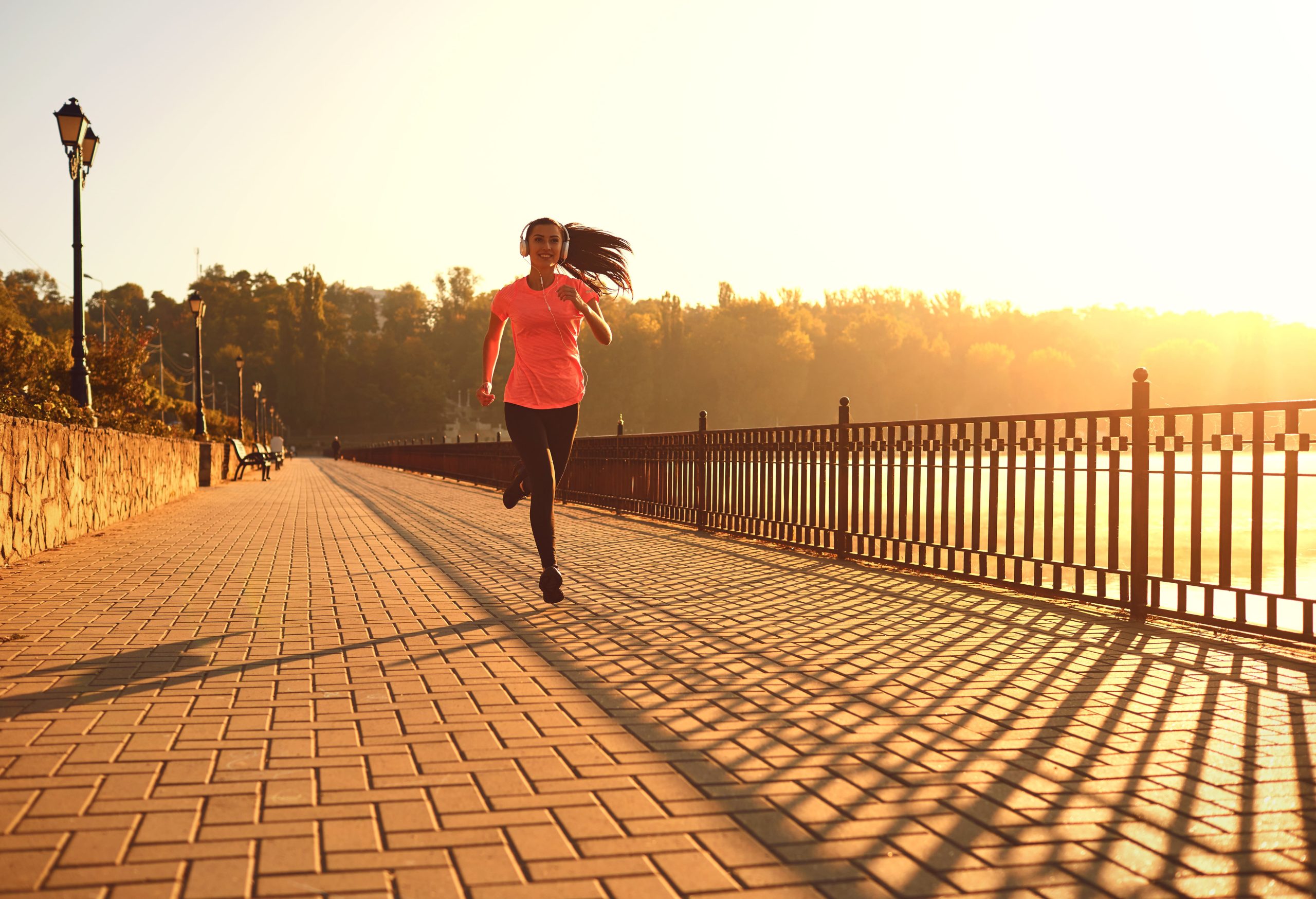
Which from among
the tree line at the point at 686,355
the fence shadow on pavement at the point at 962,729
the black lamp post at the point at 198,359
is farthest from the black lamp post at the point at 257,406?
the fence shadow on pavement at the point at 962,729

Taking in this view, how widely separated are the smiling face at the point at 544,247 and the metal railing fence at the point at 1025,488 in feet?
9.77

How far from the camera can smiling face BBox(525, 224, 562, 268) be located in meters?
7.24

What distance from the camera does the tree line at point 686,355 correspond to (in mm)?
137000

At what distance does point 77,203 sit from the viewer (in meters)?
16.4

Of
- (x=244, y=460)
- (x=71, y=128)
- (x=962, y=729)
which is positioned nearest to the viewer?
(x=962, y=729)

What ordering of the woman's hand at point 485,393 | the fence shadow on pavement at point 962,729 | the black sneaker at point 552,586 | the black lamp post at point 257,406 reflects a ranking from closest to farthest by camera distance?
the fence shadow on pavement at point 962,729
the black sneaker at point 552,586
the woman's hand at point 485,393
the black lamp post at point 257,406

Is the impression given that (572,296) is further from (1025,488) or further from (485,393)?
(1025,488)

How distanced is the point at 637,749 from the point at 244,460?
3602 centimetres

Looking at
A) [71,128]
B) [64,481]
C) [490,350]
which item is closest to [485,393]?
[490,350]

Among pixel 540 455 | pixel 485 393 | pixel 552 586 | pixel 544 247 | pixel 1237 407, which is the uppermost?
pixel 544 247

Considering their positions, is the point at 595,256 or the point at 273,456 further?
the point at 273,456

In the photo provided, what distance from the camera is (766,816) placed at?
3039 millimetres

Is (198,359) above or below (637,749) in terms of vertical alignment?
above

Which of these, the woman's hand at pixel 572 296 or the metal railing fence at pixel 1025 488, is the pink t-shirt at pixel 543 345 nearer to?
the woman's hand at pixel 572 296
